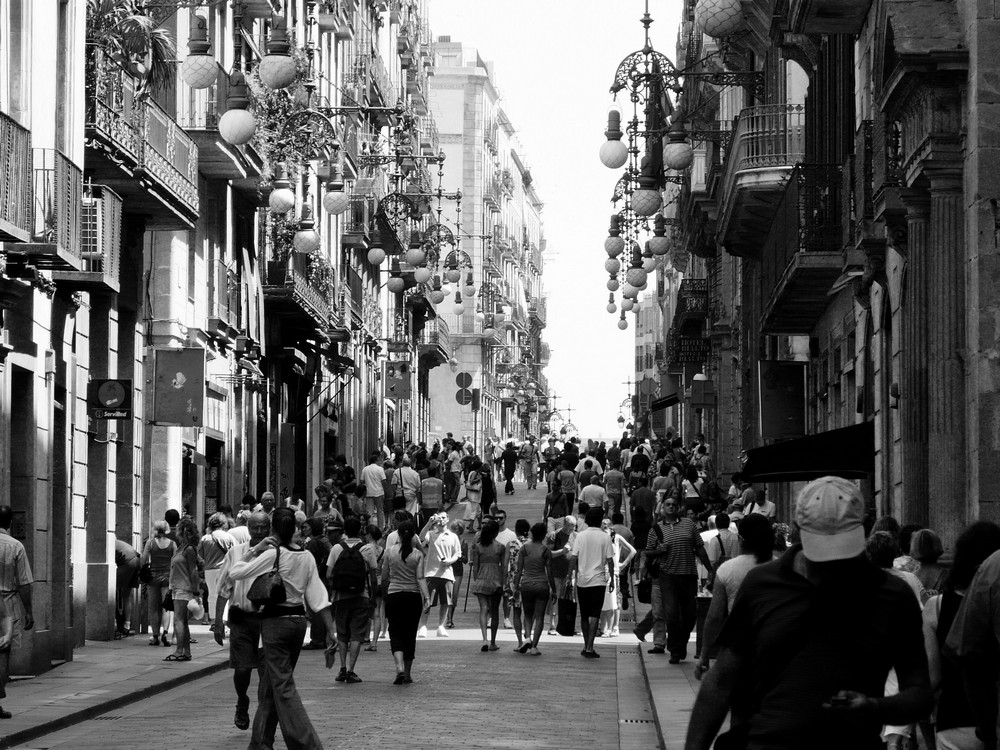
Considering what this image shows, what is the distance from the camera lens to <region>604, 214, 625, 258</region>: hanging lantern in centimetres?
2889

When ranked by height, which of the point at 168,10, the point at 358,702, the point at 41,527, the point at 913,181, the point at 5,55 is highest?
the point at 168,10

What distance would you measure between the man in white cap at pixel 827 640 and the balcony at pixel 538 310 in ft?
390

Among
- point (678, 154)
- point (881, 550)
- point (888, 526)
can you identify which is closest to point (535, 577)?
point (678, 154)

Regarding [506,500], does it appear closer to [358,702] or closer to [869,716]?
[358,702]

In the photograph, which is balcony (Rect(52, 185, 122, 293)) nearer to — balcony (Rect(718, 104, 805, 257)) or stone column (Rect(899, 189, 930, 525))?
stone column (Rect(899, 189, 930, 525))

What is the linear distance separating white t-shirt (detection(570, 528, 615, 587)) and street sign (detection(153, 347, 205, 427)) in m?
6.57

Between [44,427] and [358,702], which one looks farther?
[44,427]

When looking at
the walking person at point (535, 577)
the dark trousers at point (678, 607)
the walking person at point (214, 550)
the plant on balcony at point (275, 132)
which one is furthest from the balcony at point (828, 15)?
the plant on balcony at point (275, 132)

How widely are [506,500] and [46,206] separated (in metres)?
33.2

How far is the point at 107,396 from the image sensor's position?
72.5ft

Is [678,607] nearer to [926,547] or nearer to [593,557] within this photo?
[593,557]

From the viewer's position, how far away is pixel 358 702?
53.4 ft

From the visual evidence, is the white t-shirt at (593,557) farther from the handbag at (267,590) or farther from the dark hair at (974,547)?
the dark hair at (974,547)

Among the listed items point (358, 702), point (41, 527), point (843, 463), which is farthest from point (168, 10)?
point (358, 702)
